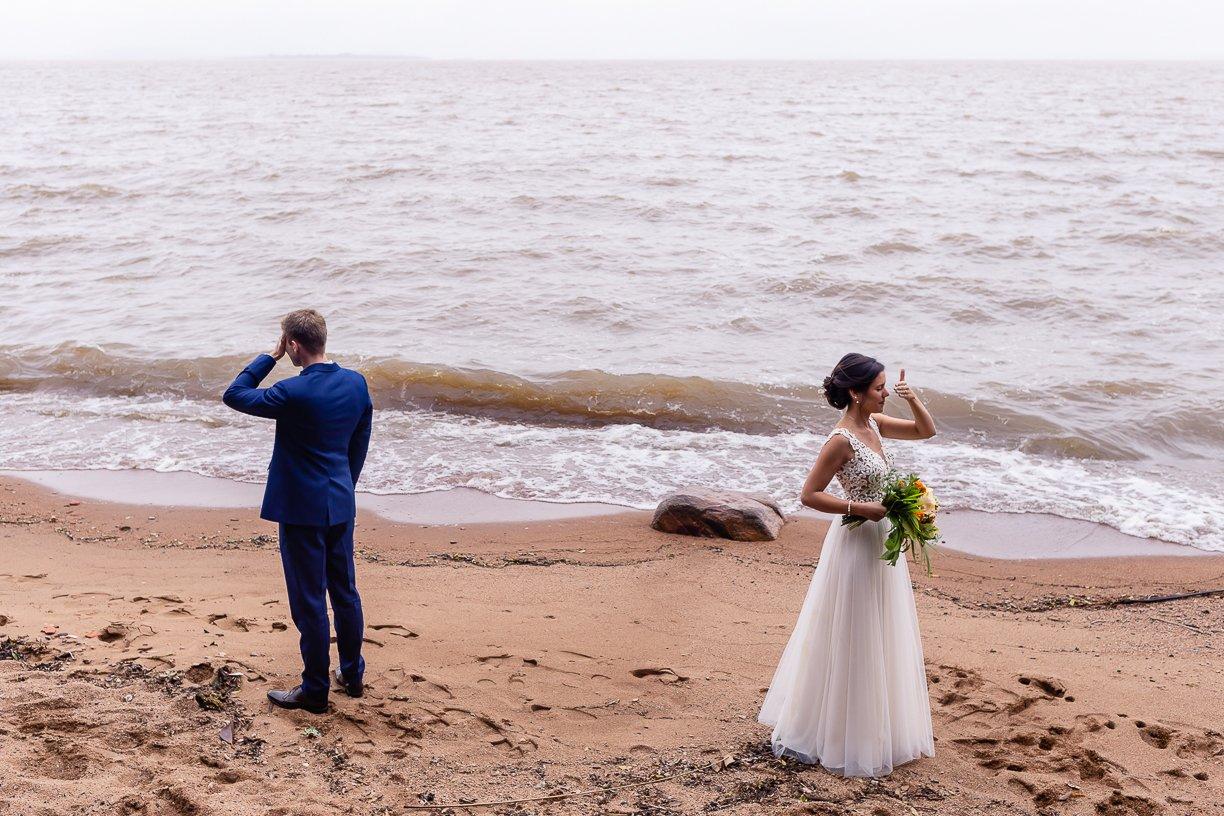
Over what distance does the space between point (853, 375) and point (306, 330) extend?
2605 millimetres

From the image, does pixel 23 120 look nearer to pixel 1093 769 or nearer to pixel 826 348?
pixel 826 348

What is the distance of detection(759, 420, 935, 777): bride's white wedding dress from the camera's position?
186 inches

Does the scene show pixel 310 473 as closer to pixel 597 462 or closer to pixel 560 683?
pixel 560 683

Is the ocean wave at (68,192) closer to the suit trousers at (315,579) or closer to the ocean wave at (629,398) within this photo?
the ocean wave at (629,398)

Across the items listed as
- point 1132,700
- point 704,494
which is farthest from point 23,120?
point 1132,700

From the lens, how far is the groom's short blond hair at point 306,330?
4.88 m

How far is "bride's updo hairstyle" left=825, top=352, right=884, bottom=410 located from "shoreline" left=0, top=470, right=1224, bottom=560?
440 centimetres

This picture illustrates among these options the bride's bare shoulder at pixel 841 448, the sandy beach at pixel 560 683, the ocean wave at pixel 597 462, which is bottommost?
the ocean wave at pixel 597 462

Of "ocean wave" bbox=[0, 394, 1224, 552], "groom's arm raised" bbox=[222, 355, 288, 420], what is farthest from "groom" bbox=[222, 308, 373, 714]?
"ocean wave" bbox=[0, 394, 1224, 552]

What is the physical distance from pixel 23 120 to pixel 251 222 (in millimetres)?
34348

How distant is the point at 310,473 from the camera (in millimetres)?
4957

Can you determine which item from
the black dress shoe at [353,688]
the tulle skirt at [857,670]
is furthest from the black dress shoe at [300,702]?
the tulle skirt at [857,670]

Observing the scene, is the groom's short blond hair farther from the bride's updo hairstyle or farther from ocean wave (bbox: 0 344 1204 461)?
ocean wave (bbox: 0 344 1204 461)

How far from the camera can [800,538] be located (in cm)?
874
